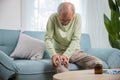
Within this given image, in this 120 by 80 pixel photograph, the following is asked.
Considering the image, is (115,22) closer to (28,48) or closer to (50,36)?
(50,36)

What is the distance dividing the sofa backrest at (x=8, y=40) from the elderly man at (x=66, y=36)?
547mm

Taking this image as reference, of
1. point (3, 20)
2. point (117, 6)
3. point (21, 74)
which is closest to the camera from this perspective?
point (117, 6)

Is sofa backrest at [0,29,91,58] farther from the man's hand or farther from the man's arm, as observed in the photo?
the man's hand

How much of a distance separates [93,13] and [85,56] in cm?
146

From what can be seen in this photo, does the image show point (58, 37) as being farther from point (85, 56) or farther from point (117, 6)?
point (117, 6)

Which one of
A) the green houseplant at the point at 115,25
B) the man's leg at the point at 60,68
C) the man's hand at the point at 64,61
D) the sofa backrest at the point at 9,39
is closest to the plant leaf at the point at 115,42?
the green houseplant at the point at 115,25

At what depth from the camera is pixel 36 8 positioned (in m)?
3.54

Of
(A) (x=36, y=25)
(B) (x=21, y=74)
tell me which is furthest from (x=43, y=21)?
(B) (x=21, y=74)

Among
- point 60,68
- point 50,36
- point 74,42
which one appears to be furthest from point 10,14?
point 60,68

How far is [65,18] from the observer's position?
2643 mm

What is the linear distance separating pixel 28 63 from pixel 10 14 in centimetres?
123

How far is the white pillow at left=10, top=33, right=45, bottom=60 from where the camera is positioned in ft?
9.31

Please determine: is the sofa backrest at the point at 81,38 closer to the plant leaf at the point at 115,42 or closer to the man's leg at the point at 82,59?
the man's leg at the point at 82,59

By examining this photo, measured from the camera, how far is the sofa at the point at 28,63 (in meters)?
2.19
